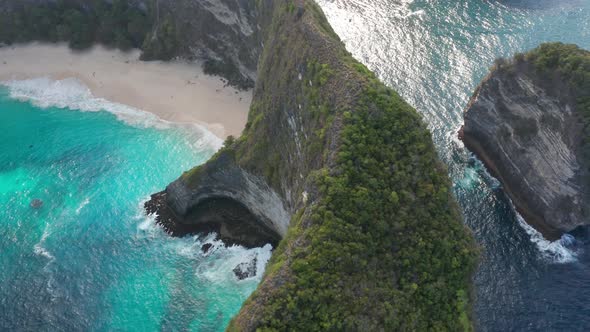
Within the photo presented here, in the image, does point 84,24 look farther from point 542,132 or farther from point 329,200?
point 542,132

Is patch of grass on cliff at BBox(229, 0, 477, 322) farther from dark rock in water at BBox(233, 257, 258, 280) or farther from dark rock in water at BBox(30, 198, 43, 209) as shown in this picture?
dark rock in water at BBox(30, 198, 43, 209)

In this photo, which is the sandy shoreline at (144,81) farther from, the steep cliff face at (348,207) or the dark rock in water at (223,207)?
the steep cliff face at (348,207)

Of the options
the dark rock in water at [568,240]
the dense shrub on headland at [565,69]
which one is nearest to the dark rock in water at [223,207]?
the dark rock in water at [568,240]

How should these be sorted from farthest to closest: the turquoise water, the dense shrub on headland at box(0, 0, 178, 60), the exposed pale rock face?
the dense shrub on headland at box(0, 0, 178, 60)
the exposed pale rock face
the turquoise water

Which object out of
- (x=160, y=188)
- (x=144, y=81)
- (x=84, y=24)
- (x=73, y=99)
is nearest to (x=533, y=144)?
(x=160, y=188)

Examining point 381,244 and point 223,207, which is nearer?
point 381,244

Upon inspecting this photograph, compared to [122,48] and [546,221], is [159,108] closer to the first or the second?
[122,48]

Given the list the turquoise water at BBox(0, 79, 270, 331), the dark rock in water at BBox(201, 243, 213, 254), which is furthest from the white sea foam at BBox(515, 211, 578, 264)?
the dark rock in water at BBox(201, 243, 213, 254)
